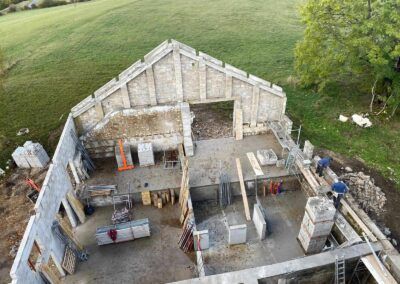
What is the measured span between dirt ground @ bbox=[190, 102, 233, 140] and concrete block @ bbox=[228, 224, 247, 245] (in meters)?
8.80

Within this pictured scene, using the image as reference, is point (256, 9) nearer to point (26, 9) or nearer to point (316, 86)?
point (316, 86)

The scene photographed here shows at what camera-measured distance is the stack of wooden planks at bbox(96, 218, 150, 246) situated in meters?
14.9

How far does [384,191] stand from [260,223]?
8.50 metres

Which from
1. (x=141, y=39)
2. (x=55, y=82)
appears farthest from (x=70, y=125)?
(x=141, y=39)

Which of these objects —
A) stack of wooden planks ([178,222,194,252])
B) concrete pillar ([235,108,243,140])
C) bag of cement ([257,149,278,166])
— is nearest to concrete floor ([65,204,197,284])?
stack of wooden planks ([178,222,194,252])

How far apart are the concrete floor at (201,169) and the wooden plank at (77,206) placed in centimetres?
187

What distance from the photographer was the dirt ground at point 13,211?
50.1 ft

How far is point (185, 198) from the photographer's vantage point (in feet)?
52.9

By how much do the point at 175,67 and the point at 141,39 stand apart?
2252 cm

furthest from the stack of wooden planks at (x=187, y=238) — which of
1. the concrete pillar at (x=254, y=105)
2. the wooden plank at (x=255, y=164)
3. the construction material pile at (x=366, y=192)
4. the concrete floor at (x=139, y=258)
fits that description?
the construction material pile at (x=366, y=192)

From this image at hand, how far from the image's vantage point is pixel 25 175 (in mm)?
19672

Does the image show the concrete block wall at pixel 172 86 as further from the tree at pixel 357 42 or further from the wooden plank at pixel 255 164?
the tree at pixel 357 42

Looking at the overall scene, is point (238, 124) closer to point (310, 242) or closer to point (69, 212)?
point (310, 242)

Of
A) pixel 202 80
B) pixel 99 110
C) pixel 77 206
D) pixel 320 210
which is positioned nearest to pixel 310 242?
pixel 320 210
